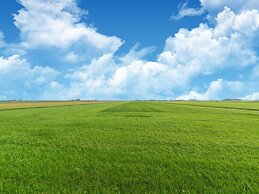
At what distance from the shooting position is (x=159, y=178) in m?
11.7

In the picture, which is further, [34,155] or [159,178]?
[34,155]

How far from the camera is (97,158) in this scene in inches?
579

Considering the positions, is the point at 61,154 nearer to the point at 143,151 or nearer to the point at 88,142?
the point at 88,142

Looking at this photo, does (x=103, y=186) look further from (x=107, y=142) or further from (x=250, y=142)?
(x=250, y=142)

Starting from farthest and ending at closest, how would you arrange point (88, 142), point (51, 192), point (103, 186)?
1. point (88, 142)
2. point (103, 186)
3. point (51, 192)

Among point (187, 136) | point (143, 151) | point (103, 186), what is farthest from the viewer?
point (187, 136)

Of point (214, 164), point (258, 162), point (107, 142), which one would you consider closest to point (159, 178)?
point (214, 164)

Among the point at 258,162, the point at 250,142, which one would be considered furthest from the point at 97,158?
the point at 250,142

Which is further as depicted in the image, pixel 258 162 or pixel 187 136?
pixel 187 136

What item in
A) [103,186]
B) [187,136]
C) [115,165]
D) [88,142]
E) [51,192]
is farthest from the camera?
[187,136]

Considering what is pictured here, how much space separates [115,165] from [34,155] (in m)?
5.61

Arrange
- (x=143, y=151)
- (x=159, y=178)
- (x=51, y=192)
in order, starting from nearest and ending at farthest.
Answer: (x=51, y=192), (x=159, y=178), (x=143, y=151)

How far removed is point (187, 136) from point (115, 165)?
10.1m

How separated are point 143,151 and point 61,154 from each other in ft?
17.7
